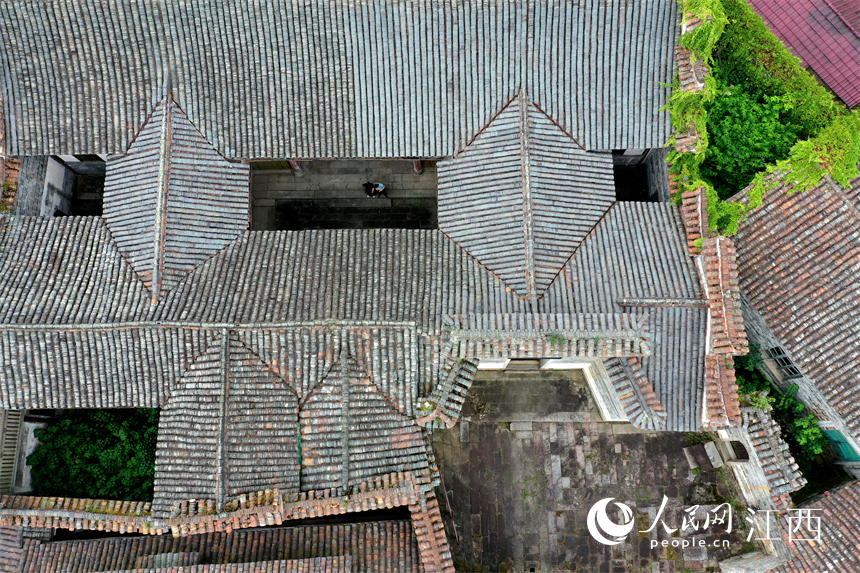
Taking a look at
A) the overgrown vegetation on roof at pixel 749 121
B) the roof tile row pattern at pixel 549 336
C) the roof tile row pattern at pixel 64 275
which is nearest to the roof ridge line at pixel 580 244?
the roof tile row pattern at pixel 549 336

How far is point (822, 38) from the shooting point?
24.1 m

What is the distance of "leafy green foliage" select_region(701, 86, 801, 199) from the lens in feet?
65.9

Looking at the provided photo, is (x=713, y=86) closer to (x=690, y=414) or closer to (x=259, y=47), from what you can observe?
(x=690, y=414)

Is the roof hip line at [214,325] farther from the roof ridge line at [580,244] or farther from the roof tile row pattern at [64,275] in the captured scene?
the roof ridge line at [580,244]

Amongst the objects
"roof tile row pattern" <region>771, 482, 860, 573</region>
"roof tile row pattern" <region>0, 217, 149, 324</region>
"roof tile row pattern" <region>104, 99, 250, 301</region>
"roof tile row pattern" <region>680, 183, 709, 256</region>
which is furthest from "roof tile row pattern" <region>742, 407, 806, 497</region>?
"roof tile row pattern" <region>0, 217, 149, 324</region>

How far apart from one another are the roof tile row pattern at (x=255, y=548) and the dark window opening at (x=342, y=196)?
501 inches

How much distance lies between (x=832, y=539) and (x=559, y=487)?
930cm

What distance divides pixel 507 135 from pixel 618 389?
9.70 m

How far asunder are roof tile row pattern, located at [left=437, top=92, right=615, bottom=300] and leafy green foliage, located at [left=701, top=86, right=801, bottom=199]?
4.49 m

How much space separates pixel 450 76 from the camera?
19172 mm

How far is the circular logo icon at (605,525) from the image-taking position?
21.7 metres

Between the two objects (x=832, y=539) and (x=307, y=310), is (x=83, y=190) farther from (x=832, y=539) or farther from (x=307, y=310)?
(x=832, y=539)

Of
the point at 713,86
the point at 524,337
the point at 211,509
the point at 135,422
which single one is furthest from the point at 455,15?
the point at 135,422

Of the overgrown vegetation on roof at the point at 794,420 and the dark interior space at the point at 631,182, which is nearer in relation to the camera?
the overgrown vegetation on roof at the point at 794,420
